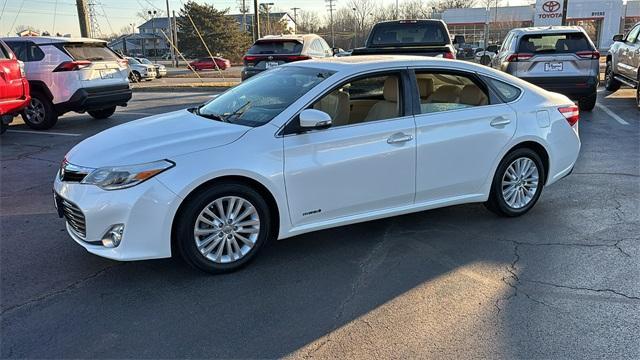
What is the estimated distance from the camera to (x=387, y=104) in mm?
4723

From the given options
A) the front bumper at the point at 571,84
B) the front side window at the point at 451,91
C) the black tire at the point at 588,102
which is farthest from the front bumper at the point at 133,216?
the black tire at the point at 588,102

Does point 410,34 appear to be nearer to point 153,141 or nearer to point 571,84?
point 571,84

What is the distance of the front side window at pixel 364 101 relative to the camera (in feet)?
14.6

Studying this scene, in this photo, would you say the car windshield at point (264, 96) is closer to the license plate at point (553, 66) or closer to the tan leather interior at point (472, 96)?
the tan leather interior at point (472, 96)

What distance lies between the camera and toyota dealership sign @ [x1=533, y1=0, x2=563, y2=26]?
198ft

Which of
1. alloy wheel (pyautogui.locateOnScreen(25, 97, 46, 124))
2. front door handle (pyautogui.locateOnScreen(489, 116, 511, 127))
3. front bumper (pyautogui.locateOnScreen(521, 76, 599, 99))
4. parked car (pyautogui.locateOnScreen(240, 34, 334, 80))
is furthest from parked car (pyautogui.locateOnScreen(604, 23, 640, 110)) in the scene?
alloy wheel (pyautogui.locateOnScreen(25, 97, 46, 124))

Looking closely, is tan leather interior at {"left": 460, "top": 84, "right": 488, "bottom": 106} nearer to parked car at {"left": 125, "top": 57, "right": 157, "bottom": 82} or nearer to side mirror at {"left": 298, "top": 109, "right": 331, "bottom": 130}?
side mirror at {"left": 298, "top": 109, "right": 331, "bottom": 130}

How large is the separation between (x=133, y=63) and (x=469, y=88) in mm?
27781

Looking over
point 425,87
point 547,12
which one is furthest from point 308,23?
point 425,87

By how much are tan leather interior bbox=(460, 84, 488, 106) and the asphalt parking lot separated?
1.11 metres

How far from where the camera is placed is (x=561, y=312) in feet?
11.4

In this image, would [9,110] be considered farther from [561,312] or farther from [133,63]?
[133,63]

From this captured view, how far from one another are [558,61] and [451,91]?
22.5 feet

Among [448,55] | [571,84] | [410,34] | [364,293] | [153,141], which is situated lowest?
[364,293]
